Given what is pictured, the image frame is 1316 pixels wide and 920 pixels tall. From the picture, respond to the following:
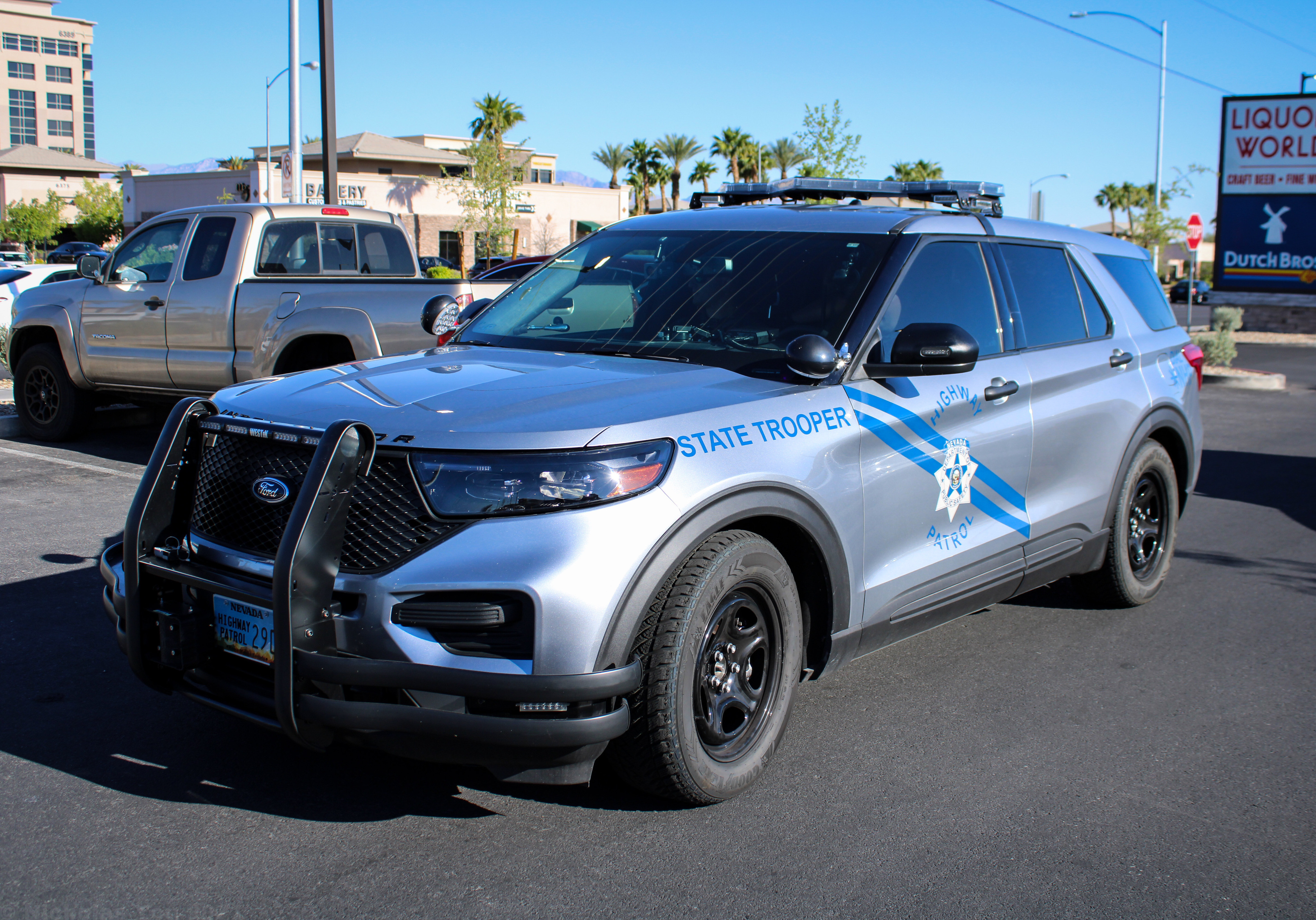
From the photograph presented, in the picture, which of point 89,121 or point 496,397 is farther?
point 89,121

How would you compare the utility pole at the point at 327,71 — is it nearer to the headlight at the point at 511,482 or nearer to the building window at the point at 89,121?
the headlight at the point at 511,482

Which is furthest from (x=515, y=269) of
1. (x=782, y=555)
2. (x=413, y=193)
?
(x=413, y=193)

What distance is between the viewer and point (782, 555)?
12.5 feet

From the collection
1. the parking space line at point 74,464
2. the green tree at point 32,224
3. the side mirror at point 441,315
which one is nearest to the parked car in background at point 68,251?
the green tree at point 32,224

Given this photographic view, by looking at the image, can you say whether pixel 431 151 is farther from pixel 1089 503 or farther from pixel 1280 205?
pixel 1089 503

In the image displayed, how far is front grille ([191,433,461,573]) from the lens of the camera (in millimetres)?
3119

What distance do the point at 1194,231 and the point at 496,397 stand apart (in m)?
28.9

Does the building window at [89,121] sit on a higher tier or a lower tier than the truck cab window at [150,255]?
higher

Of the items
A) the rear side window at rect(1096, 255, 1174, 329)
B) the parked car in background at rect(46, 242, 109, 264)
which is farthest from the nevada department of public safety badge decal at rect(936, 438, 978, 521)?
the parked car in background at rect(46, 242, 109, 264)

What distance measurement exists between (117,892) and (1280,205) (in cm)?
3097

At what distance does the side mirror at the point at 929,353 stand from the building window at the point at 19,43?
14119 cm

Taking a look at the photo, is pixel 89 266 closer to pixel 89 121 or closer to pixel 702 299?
pixel 702 299

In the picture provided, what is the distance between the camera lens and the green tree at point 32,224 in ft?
208

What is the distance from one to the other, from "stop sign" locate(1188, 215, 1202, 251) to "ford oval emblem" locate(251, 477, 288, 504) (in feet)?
93.8
